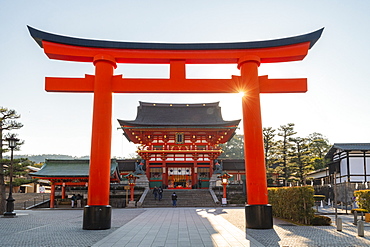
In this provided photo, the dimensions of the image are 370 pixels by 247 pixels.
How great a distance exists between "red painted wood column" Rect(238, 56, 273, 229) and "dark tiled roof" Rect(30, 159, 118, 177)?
19.8 meters

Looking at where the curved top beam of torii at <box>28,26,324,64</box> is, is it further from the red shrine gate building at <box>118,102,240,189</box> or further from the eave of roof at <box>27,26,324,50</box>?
the red shrine gate building at <box>118,102,240,189</box>

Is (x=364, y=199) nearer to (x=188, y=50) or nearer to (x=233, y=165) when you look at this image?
(x=188, y=50)

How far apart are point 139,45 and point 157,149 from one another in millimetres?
25981

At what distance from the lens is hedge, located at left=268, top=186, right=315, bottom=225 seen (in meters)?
13.6

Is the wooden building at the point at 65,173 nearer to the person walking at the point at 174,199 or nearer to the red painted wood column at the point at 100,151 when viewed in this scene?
the person walking at the point at 174,199

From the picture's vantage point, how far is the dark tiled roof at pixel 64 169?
28.8 meters

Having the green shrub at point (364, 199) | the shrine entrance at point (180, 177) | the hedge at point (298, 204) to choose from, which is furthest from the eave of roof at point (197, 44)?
the shrine entrance at point (180, 177)

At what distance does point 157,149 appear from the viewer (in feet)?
125

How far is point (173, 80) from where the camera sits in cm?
1266

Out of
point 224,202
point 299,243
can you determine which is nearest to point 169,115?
point 224,202

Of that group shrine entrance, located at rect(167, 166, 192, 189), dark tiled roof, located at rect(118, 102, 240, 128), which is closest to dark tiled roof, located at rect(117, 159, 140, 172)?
shrine entrance, located at rect(167, 166, 192, 189)

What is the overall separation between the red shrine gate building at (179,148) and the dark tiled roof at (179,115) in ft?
0.35

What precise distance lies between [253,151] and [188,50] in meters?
4.40

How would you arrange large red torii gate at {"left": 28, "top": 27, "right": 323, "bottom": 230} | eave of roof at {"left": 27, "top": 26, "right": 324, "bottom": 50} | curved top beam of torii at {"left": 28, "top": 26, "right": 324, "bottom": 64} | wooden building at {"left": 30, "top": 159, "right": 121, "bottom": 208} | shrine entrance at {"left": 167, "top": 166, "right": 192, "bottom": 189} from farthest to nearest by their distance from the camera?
1. shrine entrance at {"left": 167, "top": 166, "right": 192, "bottom": 189}
2. wooden building at {"left": 30, "top": 159, "right": 121, "bottom": 208}
3. curved top beam of torii at {"left": 28, "top": 26, "right": 324, "bottom": 64}
4. eave of roof at {"left": 27, "top": 26, "right": 324, "bottom": 50}
5. large red torii gate at {"left": 28, "top": 27, "right": 323, "bottom": 230}
